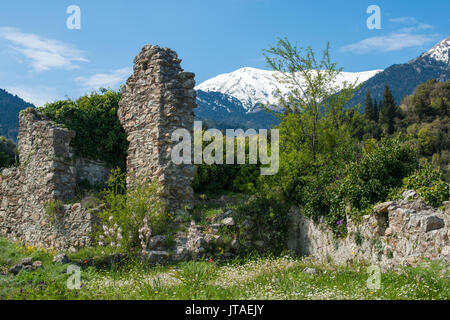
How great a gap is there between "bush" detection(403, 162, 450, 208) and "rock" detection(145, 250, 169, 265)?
6151 mm

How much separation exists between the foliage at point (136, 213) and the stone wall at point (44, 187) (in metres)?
1.42

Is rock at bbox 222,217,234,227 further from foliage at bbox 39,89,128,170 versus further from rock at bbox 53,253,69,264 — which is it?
foliage at bbox 39,89,128,170

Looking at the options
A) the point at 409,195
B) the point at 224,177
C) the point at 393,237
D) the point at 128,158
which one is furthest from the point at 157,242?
the point at 409,195

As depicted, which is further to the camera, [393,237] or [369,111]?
[369,111]

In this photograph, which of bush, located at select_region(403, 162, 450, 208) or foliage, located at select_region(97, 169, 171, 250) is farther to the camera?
foliage, located at select_region(97, 169, 171, 250)

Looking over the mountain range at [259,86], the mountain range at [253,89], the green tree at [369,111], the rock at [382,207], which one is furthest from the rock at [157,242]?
the mountain range at [259,86]

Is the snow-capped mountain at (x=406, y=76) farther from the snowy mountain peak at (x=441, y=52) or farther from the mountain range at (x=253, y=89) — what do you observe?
the snowy mountain peak at (x=441, y=52)

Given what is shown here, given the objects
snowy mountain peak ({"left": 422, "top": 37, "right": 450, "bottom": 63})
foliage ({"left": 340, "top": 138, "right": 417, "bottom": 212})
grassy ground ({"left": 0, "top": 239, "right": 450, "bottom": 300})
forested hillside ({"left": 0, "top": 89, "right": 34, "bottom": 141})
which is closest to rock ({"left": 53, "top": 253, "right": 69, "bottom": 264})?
grassy ground ({"left": 0, "top": 239, "right": 450, "bottom": 300})

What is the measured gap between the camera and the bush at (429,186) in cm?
762

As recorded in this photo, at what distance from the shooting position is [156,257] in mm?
9891

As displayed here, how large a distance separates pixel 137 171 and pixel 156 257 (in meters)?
3.47

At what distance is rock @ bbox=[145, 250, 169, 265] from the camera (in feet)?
32.2

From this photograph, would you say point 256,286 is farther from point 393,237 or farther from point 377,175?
point 377,175
